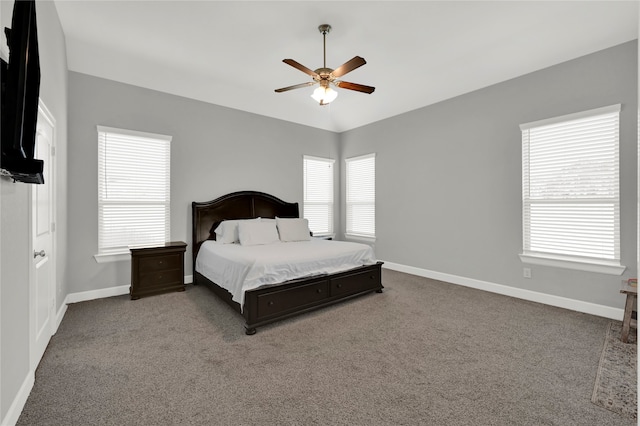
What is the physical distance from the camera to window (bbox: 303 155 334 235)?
6.03 metres

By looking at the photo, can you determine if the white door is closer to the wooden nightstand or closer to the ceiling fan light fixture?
the wooden nightstand

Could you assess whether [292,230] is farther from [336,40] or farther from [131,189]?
[336,40]

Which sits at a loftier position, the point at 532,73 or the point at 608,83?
the point at 532,73

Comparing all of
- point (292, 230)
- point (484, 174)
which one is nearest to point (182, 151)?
point (292, 230)

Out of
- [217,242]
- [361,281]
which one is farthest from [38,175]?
[361,281]

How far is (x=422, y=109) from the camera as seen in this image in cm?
495

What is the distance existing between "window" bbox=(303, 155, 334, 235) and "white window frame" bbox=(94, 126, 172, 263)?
2.60 meters

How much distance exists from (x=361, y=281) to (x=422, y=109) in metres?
3.15

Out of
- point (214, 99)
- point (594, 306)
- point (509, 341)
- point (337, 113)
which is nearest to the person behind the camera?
point (509, 341)

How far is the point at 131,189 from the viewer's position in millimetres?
4062

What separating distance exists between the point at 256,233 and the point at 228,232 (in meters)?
0.46

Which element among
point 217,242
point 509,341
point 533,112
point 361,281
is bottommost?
point 509,341

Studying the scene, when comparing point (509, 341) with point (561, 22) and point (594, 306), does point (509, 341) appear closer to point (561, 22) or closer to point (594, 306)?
point (594, 306)

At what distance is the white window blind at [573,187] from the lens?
3.12 metres
